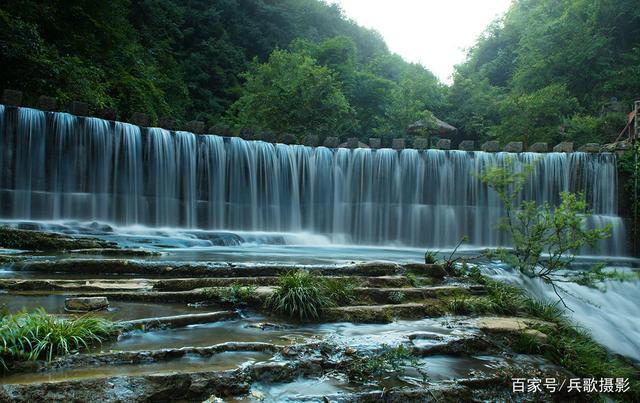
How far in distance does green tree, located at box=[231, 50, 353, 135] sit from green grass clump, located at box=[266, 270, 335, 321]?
56.6 feet

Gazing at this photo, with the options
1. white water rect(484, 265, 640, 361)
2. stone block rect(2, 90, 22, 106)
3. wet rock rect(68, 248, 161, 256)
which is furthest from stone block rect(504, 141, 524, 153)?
stone block rect(2, 90, 22, 106)

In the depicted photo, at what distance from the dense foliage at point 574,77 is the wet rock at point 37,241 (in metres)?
20.2

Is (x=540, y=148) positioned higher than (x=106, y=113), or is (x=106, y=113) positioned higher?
(x=106, y=113)

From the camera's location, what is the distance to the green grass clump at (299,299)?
4.90m

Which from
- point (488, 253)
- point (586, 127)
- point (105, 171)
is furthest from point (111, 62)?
point (586, 127)

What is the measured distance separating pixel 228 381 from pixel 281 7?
37723mm

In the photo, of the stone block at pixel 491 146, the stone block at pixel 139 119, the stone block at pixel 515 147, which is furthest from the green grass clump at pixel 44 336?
the stone block at pixel 515 147

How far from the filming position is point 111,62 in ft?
61.9

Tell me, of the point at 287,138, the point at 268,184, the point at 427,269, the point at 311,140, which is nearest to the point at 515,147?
the point at 311,140

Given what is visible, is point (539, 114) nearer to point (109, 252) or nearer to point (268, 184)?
point (268, 184)

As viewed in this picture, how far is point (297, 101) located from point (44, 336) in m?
19.4

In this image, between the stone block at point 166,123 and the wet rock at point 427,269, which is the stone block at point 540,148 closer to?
the wet rock at point 427,269

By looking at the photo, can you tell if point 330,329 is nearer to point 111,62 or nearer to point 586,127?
point 111,62

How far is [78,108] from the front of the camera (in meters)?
12.8
